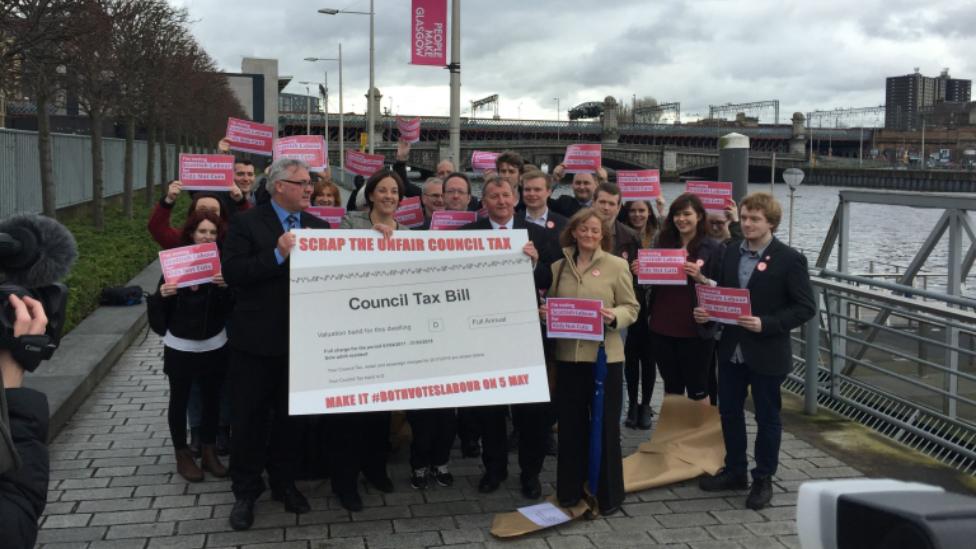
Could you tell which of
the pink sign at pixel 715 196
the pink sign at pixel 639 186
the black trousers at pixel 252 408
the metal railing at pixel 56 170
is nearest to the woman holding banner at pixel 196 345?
the black trousers at pixel 252 408

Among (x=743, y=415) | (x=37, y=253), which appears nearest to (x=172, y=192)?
(x=37, y=253)

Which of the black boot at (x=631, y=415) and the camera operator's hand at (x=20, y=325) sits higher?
the camera operator's hand at (x=20, y=325)

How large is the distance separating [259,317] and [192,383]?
4.68 ft

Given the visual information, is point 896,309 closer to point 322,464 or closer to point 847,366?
point 847,366

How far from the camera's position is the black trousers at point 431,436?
589cm

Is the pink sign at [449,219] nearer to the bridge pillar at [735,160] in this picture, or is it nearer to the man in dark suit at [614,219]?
the man in dark suit at [614,219]

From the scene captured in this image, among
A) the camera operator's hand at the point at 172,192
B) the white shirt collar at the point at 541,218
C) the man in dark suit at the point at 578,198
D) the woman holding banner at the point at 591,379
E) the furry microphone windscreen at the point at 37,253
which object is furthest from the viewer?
the man in dark suit at the point at 578,198

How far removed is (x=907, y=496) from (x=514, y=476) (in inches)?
195

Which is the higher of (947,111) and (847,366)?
(947,111)

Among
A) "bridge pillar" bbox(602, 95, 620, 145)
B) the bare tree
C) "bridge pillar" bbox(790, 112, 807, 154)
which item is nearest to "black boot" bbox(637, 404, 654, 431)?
the bare tree

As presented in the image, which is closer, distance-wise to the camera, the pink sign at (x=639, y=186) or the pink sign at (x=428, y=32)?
the pink sign at (x=639, y=186)

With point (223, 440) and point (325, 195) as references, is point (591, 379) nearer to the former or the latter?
point (223, 440)

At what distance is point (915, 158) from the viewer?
129 m

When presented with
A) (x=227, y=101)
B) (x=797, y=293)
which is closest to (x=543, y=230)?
(x=797, y=293)
